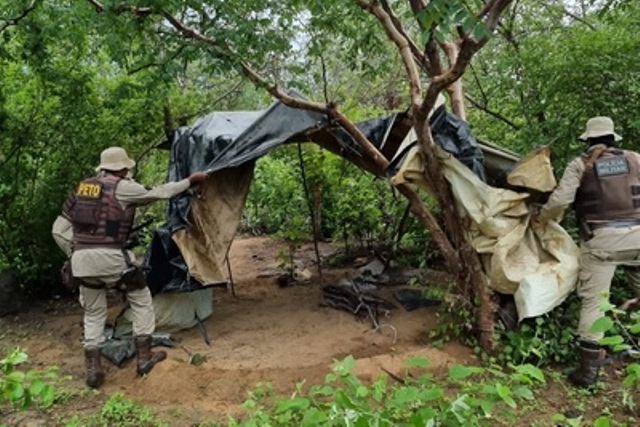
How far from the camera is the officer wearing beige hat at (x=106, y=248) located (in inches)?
156

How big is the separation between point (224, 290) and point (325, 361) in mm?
2419

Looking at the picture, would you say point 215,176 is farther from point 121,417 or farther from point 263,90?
point 121,417

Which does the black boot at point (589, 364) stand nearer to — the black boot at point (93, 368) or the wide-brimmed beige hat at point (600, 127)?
the wide-brimmed beige hat at point (600, 127)

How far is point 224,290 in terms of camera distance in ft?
20.3

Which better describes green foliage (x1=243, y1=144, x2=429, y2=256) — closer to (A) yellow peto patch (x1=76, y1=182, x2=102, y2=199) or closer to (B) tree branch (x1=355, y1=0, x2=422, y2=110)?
(B) tree branch (x1=355, y1=0, x2=422, y2=110)

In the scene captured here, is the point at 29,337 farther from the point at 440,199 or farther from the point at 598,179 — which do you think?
the point at 598,179

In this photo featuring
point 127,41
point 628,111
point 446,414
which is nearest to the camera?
point 446,414

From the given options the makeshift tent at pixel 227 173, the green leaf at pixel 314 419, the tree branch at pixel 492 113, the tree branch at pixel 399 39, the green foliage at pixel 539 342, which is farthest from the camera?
the tree branch at pixel 492 113

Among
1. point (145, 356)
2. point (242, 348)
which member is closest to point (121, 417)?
point (145, 356)

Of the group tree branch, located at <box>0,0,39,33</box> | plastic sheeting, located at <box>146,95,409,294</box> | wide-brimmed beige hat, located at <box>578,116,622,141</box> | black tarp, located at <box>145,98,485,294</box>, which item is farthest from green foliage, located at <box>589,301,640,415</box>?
tree branch, located at <box>0,0,39,33</box>

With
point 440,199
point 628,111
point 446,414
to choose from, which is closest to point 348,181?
point 440,199

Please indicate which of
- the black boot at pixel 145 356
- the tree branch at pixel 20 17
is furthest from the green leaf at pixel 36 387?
the tree branch at pixel 20 17

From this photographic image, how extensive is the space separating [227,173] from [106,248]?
1.26m

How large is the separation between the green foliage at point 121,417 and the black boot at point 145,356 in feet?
1.38
